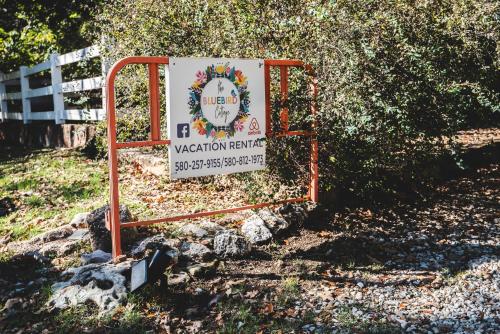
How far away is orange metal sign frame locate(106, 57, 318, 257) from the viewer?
165 inches

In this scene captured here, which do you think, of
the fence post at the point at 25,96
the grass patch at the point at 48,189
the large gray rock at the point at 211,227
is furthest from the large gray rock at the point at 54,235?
the fence post at the point at 25,96

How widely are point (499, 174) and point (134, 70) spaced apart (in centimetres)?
497

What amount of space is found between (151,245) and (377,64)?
249cm

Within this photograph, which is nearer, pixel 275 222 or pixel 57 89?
pixel 275 222

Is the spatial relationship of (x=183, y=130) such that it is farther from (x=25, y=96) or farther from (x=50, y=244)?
(x=25, y=96)

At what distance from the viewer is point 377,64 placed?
4.72 meters

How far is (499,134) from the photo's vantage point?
9.38 metres

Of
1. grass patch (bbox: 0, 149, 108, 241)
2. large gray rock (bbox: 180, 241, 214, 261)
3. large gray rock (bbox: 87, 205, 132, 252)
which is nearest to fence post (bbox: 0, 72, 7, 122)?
grass patch (bbox: 0, 149, 108, 241)

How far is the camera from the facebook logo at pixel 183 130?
4578 millimetres

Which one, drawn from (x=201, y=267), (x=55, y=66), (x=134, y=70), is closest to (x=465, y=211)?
(x=201, y=267)

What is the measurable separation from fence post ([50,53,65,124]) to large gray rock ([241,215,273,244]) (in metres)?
6.80

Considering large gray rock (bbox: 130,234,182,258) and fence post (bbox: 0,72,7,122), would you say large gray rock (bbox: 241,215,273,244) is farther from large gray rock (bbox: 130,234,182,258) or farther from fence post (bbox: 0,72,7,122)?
fence post (bbox: 0,72,7,122)

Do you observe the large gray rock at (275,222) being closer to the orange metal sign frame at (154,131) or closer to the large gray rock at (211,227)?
the orange metal sign frame at (154,131)

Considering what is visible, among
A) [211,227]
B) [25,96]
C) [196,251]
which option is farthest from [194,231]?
[25,96]
